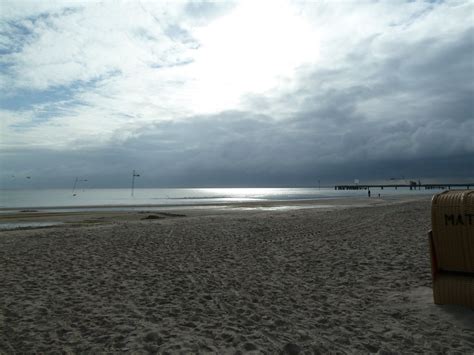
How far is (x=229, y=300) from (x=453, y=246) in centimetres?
388

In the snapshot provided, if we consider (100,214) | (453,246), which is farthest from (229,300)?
(100,214)

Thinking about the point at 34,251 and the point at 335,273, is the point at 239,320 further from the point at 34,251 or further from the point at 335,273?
the point at 34,251

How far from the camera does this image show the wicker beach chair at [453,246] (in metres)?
4.95

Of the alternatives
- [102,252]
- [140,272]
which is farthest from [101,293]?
[102,252]

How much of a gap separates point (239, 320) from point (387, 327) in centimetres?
223

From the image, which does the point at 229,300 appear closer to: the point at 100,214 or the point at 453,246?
the point at 453,246

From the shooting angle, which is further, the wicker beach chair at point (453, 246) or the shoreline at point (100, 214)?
the shoreline at point (100, 214)

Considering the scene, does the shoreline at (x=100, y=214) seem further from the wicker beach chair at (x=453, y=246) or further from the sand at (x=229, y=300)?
A: the wicker beach chair at (x=453, y=246)

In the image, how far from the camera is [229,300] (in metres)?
6.44

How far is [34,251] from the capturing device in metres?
12.0

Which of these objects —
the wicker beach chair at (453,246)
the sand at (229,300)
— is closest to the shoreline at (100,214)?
the sand at (229,300)

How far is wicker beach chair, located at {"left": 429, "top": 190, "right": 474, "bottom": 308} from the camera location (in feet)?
16.3

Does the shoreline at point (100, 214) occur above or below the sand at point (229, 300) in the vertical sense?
above

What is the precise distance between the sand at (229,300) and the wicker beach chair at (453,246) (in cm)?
29
